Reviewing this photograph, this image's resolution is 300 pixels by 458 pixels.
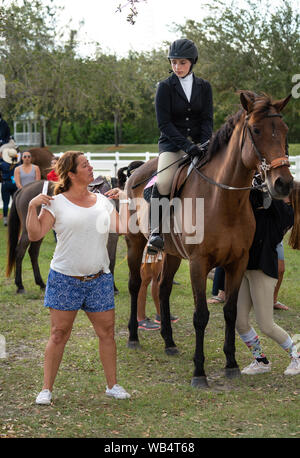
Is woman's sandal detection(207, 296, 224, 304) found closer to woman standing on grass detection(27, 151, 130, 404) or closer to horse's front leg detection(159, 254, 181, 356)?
horse's front leg detection(159, 254, 181, 356)

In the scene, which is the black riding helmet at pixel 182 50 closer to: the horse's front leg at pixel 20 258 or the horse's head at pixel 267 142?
the horse's head at pixel 267 142

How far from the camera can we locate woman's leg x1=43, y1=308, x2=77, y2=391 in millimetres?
4684

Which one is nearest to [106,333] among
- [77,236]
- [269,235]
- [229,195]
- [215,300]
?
[77,236]

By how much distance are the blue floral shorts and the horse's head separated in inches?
62.9

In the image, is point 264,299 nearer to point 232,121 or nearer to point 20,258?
point 232,121

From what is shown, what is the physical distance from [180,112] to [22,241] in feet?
14.2

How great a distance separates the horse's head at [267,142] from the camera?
15.4 feet

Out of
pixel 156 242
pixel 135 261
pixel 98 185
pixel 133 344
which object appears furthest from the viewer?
pixel 98 185

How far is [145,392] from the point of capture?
17.1 ft

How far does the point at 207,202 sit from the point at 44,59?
20051mm

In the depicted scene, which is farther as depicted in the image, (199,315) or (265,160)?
(199,315)

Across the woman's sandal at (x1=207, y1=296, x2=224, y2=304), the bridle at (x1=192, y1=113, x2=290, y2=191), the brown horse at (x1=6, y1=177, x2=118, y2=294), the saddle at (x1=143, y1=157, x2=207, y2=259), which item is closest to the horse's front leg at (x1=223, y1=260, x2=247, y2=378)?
the saddle at (x1=143, y1=157, x2=207, y2=259)

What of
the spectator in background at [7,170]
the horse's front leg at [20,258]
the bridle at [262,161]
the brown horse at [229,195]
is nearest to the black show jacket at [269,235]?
the brown horse at [229,195]

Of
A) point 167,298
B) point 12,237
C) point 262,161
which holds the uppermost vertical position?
point 262,161
